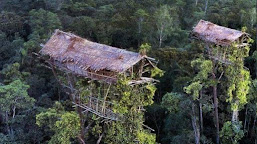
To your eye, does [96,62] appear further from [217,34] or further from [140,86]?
[217,34]

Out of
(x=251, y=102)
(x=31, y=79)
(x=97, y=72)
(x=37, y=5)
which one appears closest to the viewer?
(x=97, y=72)

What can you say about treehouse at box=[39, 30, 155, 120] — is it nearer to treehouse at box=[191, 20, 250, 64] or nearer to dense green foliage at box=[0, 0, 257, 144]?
dense green foliage at box=[0, 0, 257, 144]

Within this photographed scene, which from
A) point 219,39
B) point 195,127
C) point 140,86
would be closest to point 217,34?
point 219,39

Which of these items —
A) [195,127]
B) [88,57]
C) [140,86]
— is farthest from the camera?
[195,127]

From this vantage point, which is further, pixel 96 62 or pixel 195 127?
pixel 195 127

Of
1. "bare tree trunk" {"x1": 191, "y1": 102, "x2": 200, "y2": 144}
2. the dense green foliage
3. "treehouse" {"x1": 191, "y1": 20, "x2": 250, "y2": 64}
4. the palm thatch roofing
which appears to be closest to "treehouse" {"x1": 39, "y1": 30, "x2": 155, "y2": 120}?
the palm thatch roofing

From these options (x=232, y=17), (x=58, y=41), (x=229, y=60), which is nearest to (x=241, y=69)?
(x=229, y=60)

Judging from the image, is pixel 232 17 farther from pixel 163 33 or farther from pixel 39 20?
pixel 39 20
